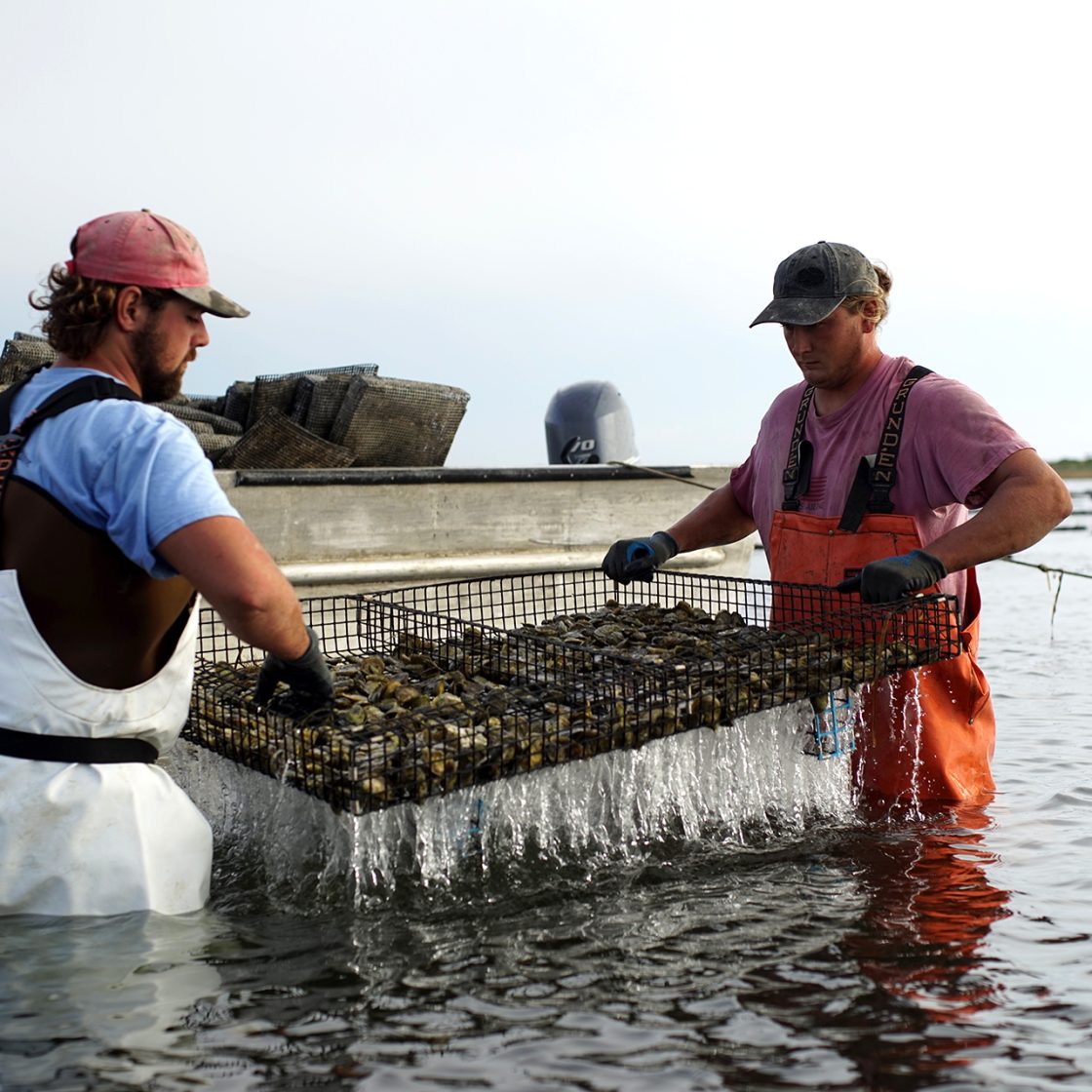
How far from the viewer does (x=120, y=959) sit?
2930 millimetres

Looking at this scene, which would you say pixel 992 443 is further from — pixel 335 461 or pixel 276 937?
pixel 335 461

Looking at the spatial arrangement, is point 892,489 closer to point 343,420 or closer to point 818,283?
point 818,283

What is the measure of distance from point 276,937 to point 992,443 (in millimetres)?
2441

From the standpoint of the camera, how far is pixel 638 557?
15.4ft

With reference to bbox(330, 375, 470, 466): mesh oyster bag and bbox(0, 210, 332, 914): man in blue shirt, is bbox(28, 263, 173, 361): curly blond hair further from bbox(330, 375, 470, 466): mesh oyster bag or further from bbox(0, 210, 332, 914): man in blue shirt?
bbox(330, 375, 470, 466): mesh oyster bag

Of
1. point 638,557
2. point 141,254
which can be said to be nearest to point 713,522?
point 638,557

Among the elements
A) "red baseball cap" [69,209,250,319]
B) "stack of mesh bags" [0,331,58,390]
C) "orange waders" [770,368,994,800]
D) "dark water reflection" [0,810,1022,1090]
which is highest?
"stack of mesh bags" [0,331,58,390]

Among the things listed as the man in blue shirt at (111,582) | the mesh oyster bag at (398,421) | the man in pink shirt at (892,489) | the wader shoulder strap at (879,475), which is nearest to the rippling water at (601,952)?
the man in blue shirt at (111,582)

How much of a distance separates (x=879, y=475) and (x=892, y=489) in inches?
2.6

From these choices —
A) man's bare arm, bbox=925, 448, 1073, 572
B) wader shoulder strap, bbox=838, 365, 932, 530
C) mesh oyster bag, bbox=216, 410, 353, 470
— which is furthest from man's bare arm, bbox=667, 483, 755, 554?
mesh oyster bag, bbox=216, 410, 353, 470

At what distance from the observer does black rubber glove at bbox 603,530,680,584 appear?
458 cm

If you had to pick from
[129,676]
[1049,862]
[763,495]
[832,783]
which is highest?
Answer: [763,495]

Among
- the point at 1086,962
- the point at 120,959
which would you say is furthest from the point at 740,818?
the point at 120,959

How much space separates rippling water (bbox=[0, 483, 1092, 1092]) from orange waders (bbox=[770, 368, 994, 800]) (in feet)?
0.66
